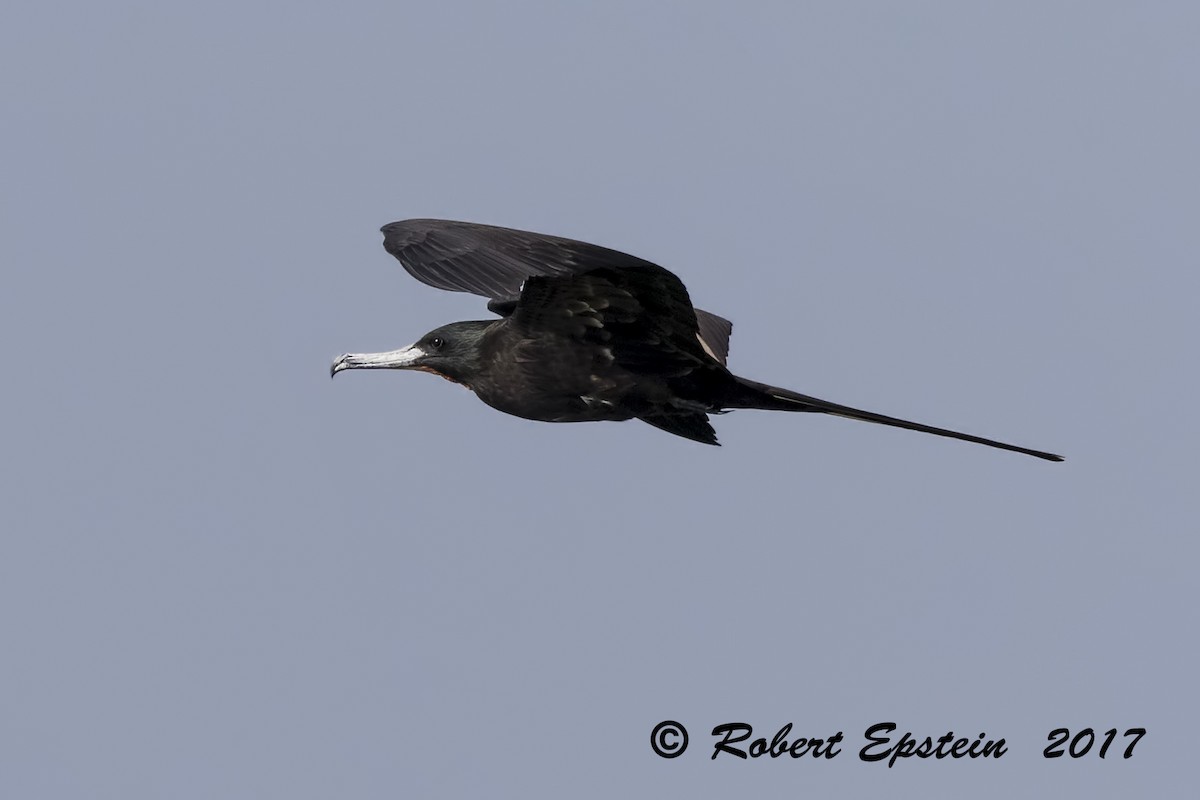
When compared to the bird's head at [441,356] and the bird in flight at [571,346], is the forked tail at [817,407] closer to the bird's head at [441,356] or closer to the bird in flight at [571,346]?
the bird in flight at [571,346]

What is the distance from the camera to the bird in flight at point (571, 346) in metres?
8.50

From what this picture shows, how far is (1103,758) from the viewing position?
30.4ft

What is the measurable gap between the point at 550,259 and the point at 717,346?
2047 mm

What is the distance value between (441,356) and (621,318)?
3.80 ft

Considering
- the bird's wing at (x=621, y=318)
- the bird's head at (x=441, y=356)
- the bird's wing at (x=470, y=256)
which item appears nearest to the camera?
the bird's wing at (x=621, y=318)

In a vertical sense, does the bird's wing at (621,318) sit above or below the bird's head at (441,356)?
above

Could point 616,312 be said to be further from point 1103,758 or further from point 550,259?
point 1103,758

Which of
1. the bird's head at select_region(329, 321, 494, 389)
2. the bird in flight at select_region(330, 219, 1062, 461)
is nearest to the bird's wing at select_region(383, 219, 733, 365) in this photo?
the bird in flight at select_region(330, 219, 1062, 461)

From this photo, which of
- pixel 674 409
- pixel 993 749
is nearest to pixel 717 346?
pixel 674 409

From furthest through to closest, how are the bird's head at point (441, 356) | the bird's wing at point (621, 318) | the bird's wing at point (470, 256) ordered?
the bird's head at point (441, 356) < the bird's wing at point (470, 256) < the bird's wing at point (621, 318)

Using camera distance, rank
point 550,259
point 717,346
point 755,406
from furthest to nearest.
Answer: point 717,346, point 755,406, point 550,259

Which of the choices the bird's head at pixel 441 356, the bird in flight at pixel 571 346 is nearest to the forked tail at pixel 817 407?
the bird in flight at pixel 571 346

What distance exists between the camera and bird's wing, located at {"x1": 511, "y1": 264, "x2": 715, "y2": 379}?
332 inches

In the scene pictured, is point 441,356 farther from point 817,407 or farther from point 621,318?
point 817,407
